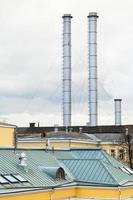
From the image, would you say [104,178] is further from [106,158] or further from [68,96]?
[68,96]

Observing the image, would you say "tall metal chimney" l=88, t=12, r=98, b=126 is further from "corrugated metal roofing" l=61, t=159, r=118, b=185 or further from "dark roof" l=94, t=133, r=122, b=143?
"corrugated metal roofing" l=61, t=159, r=118, b=185

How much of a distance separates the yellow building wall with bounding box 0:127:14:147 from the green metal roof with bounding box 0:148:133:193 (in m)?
2.38

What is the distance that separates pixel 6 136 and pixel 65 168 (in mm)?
5499

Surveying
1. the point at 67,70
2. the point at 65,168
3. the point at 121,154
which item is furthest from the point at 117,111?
the point at 65,168

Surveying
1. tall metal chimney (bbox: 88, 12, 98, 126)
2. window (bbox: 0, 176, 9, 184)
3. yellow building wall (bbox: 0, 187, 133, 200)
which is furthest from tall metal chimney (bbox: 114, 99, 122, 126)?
window (bbox: 0, 176, 9, 184)

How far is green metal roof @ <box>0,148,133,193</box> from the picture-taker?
3322cm

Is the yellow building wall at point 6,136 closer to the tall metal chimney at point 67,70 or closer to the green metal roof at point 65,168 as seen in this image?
the green metal roof at point 65,168

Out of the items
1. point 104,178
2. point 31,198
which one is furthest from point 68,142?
point 31,198

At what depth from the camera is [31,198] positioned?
3045 cm

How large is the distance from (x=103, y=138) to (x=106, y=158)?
1936 inches

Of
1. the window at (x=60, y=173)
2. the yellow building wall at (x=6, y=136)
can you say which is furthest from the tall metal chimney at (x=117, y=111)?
the window at (x=60, y=173)

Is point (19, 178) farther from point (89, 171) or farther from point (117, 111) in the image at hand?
point (117, 111)

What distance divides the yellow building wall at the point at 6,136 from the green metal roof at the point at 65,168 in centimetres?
238

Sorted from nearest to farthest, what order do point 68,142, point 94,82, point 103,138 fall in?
point 68,142
point 103,138
point 94,82
